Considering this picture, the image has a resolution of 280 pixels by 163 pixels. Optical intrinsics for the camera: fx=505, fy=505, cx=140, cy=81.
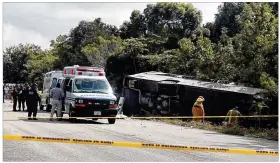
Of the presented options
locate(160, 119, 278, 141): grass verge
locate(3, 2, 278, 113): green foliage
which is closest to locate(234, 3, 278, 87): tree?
locate(3, 2, 278, 113): green foliage

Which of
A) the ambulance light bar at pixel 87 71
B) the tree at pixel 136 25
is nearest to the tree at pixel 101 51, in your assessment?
the tree at pixel 136 25

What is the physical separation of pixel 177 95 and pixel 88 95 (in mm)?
5883

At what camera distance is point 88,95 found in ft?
61.7

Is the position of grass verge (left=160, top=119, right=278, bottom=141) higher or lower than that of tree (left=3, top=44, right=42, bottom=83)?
lower

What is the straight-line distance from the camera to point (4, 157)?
9398mm

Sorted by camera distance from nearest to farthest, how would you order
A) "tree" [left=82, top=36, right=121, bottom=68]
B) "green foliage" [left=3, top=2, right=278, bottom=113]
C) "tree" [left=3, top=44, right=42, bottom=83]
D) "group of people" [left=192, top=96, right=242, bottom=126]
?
"group of people" [left=192, top=96, right=242, bottom=126] → "green foliage" [left=3, top=2, right=278, bottom=113] → "tree" [left=82, top=36, right=121, bottom=68] → "tree" [left=3, top=44, right=42, bottom=83]

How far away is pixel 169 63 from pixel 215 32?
15.3m

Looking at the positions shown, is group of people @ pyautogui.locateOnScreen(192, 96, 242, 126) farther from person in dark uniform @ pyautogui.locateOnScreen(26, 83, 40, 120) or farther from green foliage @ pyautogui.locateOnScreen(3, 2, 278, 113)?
person in dark uniform @ pyautogui.locateOnScreen(26, 83, 40, 120)

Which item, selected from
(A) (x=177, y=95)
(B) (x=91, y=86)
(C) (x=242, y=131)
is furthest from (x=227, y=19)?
(C) (x=242, y=131)

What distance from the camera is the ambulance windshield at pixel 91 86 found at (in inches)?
765

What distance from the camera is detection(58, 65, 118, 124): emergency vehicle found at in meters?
18.6

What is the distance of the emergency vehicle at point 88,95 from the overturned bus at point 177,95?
446 cm

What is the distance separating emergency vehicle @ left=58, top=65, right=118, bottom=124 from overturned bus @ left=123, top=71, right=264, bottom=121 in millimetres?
4461

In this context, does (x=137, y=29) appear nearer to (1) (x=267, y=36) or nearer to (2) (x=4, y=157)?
(1) (x=267, y=36)
